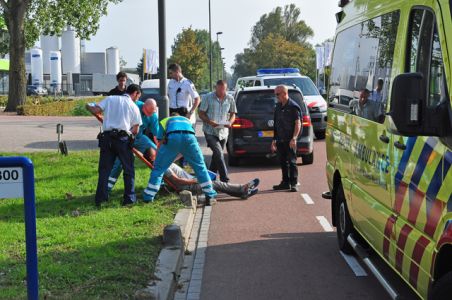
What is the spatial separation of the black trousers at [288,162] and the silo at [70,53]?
231 ft

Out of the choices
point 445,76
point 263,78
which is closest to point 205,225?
point 445,76

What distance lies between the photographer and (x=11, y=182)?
3465 millimetres

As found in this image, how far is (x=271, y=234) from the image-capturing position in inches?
287

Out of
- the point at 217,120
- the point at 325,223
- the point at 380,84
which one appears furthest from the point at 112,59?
the point at 380,84

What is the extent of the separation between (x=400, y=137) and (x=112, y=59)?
8547 cm

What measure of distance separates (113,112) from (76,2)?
27743 millimetres

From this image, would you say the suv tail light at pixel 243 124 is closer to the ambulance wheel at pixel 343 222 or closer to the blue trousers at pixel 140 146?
the blue trousers at pixel 140 146

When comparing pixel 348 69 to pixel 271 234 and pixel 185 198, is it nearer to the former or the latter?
pixel 271 234

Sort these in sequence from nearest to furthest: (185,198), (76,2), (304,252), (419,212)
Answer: (419,212) < (304,252) < (185,198) < (76,2)

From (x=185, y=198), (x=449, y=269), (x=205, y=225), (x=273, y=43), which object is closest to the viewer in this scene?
(x=449, y=269)

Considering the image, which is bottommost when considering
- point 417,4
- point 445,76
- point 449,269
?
point 449,269

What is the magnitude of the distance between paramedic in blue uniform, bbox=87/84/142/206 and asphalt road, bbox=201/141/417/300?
4.63ft

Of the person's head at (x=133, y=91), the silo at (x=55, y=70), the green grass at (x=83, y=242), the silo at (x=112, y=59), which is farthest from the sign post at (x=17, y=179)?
the silo at (x=112, y=59)

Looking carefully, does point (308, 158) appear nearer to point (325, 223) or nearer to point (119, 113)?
point (325, 223)
